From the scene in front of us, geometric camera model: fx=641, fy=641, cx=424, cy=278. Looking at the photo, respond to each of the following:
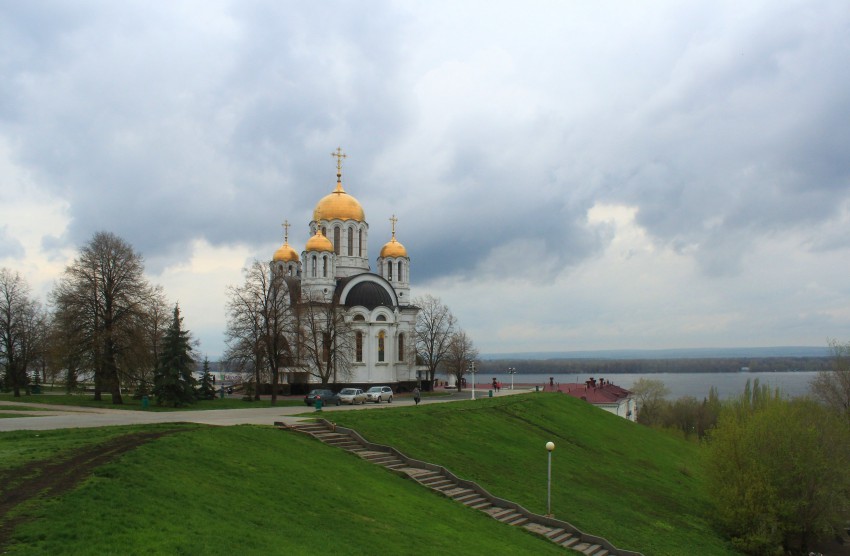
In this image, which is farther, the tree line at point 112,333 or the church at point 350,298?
the church at point 350,298

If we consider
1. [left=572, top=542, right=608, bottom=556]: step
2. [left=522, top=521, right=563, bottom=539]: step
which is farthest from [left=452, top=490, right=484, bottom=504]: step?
[left=572, top=542, right=608, bottom=556]: step

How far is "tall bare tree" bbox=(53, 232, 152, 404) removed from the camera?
1342 inches

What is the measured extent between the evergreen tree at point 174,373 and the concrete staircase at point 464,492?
16.3 metres

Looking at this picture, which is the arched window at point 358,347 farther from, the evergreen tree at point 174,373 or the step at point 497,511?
the step at point 497,511

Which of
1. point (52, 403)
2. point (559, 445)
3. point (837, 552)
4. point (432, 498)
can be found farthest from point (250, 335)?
point (837, 552)

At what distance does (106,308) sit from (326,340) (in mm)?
16719

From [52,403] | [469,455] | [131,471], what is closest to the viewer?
[131,471]

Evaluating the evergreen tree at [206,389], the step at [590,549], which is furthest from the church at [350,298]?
the step at [590,549]

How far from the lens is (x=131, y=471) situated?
475 inches

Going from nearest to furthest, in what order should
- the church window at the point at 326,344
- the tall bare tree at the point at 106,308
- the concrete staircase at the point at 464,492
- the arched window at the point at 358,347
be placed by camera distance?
the concrete staircase at the point at 464,492 < the tall bare tree at the point at 106,308 < the church window at the point at 326,344 < the arched window at the point at 358,347

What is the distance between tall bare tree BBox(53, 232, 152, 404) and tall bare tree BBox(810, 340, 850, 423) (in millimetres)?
47168

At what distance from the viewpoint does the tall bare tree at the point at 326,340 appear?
46.2m

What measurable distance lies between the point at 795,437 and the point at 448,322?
1599 inches

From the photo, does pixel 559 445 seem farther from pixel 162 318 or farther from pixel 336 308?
pixel 162 318
